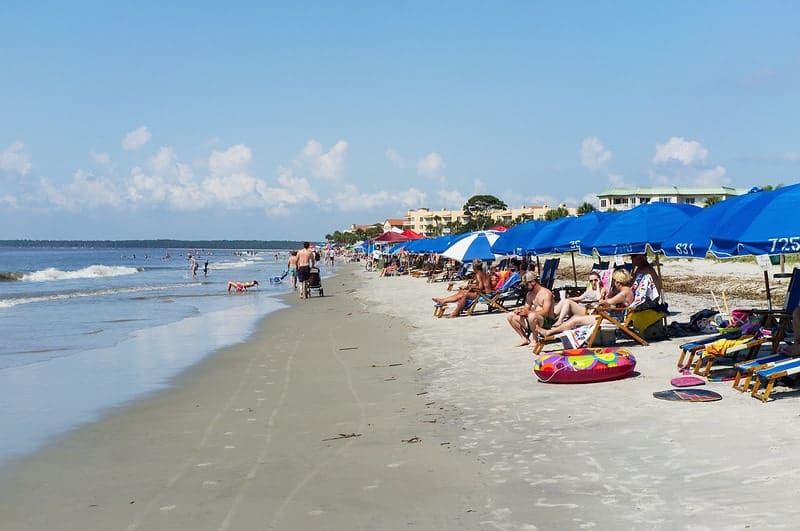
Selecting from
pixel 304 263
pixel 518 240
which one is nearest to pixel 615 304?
pixel 518 240

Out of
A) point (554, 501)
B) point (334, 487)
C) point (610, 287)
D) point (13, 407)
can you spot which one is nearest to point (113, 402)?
point (13, 407)

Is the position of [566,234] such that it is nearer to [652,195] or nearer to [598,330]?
[598,330]

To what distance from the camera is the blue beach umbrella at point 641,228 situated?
929cm

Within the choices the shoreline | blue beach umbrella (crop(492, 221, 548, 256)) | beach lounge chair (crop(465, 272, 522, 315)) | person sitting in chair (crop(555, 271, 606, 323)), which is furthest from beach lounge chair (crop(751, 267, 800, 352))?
beach lounge chair (crop(465, 272, 522, 315))

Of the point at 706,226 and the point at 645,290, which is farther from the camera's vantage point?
the point at 645,290

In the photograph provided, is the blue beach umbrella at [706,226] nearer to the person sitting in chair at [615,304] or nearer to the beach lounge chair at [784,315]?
the beach lounge chair at [784,315]

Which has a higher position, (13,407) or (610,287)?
(610,287)

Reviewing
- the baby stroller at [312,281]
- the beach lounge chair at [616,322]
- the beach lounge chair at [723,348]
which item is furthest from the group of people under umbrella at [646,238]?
the baby stroller at [312,281]

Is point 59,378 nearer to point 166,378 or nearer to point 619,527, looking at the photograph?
point 166,378

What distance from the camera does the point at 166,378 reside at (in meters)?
9.48

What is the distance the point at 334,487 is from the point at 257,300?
19681mm

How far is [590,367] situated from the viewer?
7.38 metres

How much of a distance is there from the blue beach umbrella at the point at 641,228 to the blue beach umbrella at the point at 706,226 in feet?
4.70

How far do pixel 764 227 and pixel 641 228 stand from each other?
146 inches
